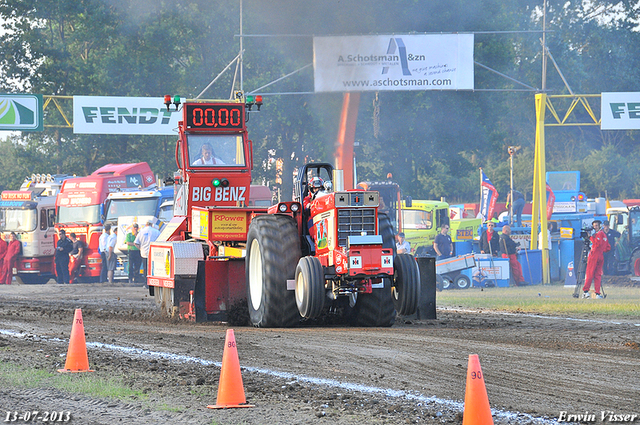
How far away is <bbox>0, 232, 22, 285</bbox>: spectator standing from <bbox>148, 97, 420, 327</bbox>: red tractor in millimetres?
15212

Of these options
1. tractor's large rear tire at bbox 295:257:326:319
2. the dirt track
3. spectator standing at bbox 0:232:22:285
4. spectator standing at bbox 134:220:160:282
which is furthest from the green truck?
tractor's large rear tire at bbox 295:257:326:319

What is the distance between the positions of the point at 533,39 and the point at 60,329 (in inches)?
2075

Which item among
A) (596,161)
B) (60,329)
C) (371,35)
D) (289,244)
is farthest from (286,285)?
(596,161)

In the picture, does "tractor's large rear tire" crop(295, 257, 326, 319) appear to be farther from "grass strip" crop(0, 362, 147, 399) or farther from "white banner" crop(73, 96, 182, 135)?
"white banner" crop(73, 96, 182, 135)

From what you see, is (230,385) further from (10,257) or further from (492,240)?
(10,257)

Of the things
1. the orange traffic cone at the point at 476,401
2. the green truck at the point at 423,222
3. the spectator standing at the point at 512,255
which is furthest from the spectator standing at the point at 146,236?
the orange traffic cone at the point at 476,401

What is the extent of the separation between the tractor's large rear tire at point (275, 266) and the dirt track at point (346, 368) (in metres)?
0.24

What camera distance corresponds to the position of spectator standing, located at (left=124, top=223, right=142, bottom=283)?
2683cm

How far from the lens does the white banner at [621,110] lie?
96.8 feet

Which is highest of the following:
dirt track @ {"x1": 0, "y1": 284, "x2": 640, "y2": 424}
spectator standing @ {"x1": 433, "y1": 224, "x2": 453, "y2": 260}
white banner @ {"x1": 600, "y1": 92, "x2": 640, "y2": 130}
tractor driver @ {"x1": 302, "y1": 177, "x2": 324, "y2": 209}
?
white banner @ {"x1": 600, "y1": 92, "x2": 640, "y2": 130}

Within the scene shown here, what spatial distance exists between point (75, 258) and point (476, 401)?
24.7m

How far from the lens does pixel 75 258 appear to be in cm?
2834

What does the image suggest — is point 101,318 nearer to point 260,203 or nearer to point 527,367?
point 527,367

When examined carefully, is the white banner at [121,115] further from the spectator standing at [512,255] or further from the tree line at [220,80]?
the spectator standing at [512,255]
